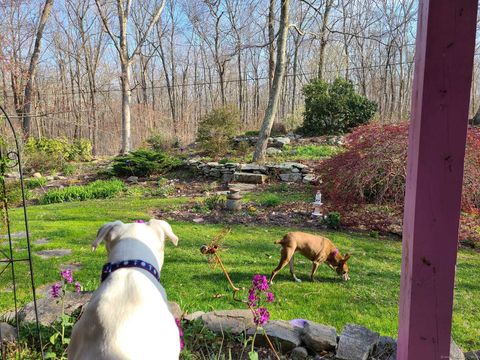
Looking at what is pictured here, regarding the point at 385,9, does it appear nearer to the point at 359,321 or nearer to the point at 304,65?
the point at 304,65

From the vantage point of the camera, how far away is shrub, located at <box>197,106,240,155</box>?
14.2m

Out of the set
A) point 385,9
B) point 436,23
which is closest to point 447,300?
point 436,23

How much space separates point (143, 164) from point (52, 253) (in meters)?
7.31

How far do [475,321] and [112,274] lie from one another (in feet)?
10.6

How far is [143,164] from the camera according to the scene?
484 inches

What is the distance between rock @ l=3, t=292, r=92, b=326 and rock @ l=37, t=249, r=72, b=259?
1.97m

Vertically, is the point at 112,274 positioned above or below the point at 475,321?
above

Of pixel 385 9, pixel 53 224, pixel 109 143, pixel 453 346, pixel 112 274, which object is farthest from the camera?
pixel 385 9

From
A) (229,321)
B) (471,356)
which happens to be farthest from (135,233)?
(471,356)

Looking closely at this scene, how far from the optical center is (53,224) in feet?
22.0

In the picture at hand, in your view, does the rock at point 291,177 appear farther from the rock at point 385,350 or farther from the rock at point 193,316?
the rock at point 385,350

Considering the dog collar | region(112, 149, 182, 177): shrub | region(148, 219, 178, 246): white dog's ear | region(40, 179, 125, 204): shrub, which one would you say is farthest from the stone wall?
the dog collar

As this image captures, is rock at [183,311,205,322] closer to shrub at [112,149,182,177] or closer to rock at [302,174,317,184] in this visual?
rock at [302,174,317,184]

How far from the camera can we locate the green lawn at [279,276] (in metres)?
3.49
